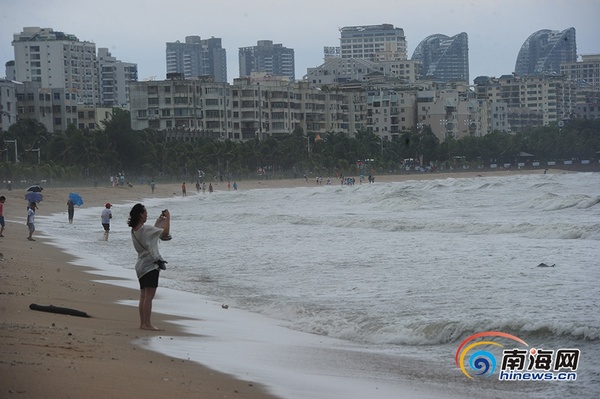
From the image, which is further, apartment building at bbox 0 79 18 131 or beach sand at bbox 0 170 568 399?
apartment building at bbox 0 79 18 131

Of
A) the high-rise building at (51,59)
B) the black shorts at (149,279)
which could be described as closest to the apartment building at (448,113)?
the high-rise building at (51,59)

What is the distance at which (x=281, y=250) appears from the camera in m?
26.7

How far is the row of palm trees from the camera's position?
9806 centimetres

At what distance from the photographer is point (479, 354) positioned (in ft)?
36.7

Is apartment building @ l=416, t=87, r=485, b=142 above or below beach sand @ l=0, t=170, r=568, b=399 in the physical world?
above

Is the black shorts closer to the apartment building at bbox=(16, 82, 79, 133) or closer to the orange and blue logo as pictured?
the orange and blue logo

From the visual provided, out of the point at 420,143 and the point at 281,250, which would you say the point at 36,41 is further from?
the point at 281,250

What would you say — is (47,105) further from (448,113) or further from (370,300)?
(370,300)

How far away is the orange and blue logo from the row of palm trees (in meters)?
69.6

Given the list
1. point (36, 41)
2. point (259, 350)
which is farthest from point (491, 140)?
point (259, 350)

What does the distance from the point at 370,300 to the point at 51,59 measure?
178122 millimetres

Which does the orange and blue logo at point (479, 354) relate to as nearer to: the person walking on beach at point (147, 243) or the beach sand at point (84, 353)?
the beach sand at point (84, 353)

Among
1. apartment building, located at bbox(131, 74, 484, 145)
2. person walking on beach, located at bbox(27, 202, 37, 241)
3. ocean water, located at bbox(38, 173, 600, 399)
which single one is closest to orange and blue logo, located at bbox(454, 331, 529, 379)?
ocean water, located at bbox(38, 173, 600, 399)

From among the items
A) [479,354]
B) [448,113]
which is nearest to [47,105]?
[448,113]
